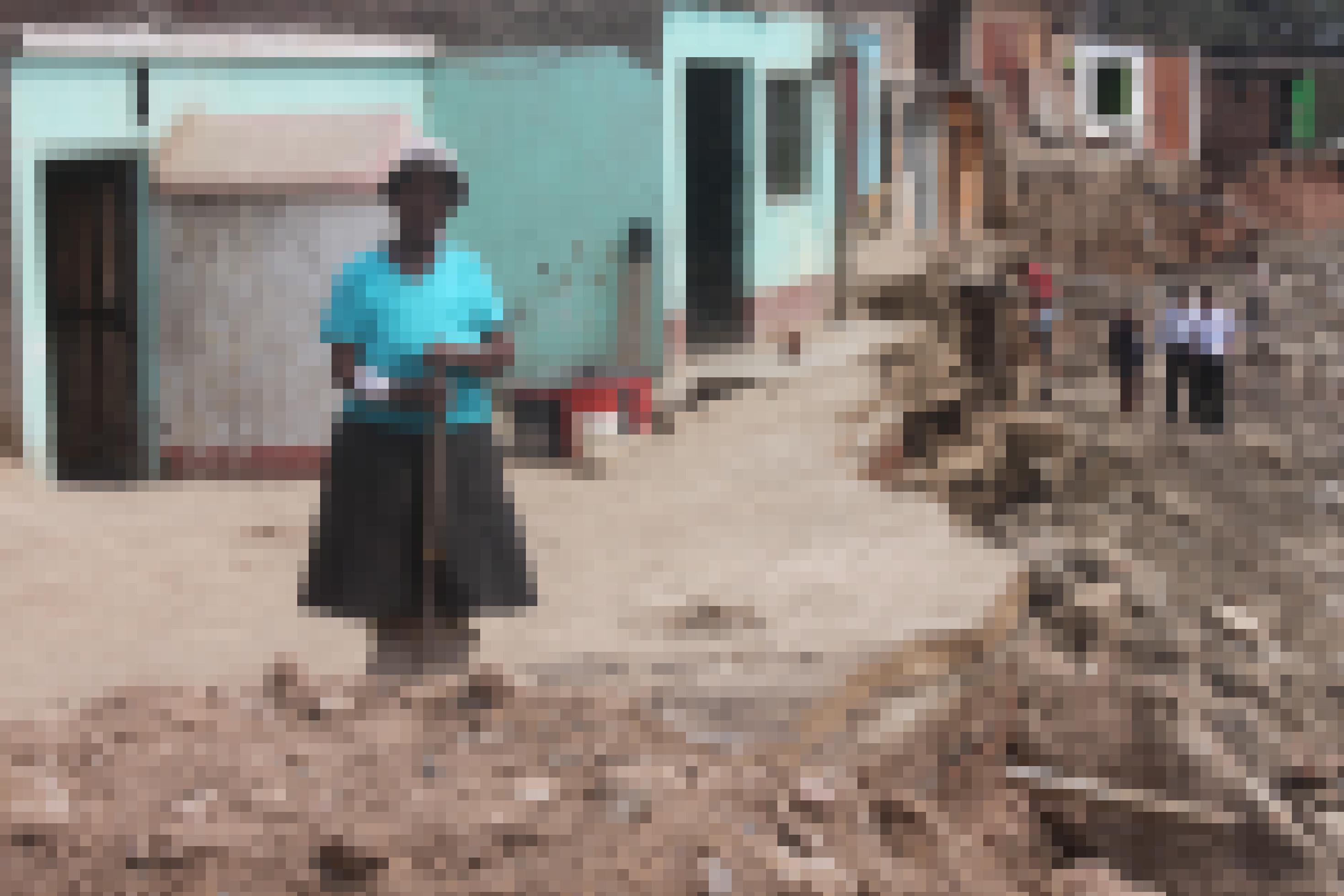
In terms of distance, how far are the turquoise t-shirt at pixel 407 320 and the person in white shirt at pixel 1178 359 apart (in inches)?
346

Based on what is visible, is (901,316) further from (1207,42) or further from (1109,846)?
(1207,42)

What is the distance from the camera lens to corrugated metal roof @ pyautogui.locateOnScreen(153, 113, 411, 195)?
9461 millimetres

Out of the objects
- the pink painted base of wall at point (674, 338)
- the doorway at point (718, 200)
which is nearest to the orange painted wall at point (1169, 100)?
the doorway at point (718, 200)

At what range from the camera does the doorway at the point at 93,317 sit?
950 cm

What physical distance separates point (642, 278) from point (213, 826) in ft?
23.6

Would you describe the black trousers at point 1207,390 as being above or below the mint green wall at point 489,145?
below

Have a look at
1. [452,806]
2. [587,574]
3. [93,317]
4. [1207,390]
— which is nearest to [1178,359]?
[1207,390]

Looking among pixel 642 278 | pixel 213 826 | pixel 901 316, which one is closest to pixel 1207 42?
pixel 901 316

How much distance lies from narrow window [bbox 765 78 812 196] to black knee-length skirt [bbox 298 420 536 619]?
905 centimetres

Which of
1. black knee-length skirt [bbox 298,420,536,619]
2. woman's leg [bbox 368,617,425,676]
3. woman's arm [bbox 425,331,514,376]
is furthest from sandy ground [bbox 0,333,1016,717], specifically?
woman's arm [bbox 425,331,514,376]

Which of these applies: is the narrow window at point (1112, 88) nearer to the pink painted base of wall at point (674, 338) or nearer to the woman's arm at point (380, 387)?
the pink painted base of wall at point (674, 338)

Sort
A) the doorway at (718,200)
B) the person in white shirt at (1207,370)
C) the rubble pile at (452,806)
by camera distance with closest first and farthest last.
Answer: the rubble pile at (452,806), the person in white shirt at (1207,370), the doorway at (718,200)

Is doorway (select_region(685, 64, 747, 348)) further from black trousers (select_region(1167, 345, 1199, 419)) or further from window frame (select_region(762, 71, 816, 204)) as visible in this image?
black trousers (select_region(1167, 345, 1199, 419))

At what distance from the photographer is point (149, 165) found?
9477mm
